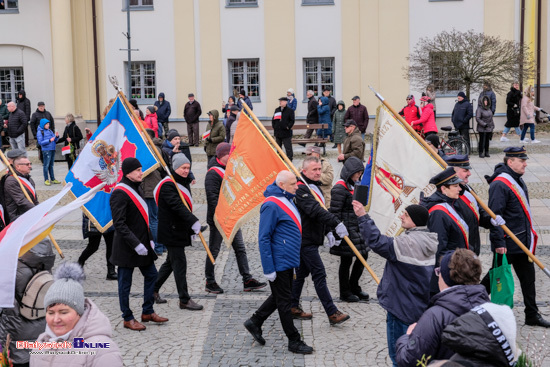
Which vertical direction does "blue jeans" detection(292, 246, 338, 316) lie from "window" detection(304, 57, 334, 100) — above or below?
below

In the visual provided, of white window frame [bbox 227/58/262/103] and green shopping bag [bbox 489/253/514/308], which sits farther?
white window frame [bbox 227/58/262/103]

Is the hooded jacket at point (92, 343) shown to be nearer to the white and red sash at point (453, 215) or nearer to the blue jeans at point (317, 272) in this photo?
the white and red sash at point (453, 215)

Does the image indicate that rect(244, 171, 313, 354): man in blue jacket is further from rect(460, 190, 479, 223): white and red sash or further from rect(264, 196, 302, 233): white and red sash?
rect(460, 190, 479, 223): white and red sash

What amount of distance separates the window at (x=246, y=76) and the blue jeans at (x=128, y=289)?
21227 millimetres

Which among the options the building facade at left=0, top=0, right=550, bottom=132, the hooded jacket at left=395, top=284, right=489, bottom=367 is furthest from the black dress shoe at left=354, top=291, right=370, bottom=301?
the building facade at left=0, top=0, right=550, bottom=132

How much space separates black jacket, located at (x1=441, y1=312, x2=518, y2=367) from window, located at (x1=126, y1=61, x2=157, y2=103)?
86.9ft

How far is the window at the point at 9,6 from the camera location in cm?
2972

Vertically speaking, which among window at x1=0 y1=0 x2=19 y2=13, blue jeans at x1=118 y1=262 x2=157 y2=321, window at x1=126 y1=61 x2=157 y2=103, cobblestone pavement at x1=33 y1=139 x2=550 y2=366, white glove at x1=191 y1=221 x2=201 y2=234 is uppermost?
window at x1=0 y1=0 x2=19 y2=13

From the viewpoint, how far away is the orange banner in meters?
8.46

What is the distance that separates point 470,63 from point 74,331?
20492 millimetres

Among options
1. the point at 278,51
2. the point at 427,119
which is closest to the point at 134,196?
the point at 427,119

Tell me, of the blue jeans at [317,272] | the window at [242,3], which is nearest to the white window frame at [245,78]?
the window at [242,3]

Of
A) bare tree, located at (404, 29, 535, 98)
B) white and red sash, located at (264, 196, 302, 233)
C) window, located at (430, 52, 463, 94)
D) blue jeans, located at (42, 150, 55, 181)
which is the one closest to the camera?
white and red sash, located at (264, 196, 302, 233)

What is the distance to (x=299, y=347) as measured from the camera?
7.36 m
